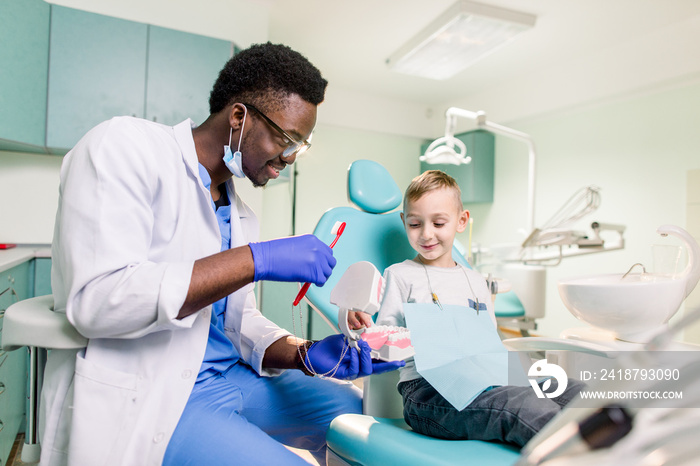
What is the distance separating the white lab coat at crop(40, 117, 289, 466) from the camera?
28.7 inches

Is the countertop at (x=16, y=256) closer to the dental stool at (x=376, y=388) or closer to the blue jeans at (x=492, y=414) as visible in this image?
the dental stool at (x=376, y=388)

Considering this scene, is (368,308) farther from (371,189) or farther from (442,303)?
(371,189)

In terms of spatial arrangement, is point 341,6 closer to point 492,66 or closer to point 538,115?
point 492,66

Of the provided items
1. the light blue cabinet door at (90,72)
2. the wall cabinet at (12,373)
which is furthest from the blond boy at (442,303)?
the light blue cabinet door at (90,72)

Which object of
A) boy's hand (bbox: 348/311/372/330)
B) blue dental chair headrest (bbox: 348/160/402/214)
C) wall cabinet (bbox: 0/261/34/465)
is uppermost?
blue dental chair headrest (bbox: 348/160/402/214)

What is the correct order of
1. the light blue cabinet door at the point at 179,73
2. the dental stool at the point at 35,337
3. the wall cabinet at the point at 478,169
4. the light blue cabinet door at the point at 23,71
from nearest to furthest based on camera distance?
the dental stool at the point at 35,337 < the light blue cabinet door at the point at 23,71 < the light blue cabinet door at the point at 179,73 < the wall cabinet at the point at 478,169

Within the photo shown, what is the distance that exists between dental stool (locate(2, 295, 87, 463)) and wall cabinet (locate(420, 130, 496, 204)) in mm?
4240

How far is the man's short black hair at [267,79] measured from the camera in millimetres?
1050

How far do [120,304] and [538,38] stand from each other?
373 centimetres

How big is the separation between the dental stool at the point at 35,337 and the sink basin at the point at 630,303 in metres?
1.18

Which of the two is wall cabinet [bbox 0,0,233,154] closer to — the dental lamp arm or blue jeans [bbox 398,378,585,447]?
the dental lamp arm

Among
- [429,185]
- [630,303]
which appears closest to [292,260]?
[429,185]

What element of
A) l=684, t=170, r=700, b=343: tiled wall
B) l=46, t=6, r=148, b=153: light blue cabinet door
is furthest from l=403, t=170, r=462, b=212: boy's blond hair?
l=684, t=170, r=700, b=343: tiled wall

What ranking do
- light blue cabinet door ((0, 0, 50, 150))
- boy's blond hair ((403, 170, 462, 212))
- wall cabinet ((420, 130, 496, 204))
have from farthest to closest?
wall cabinet ((420, 130, 496, 204)) < light blue cabinet door ((0, 0, 50, 150)) < boy's blond hair ((403, 170, 462, 212))
